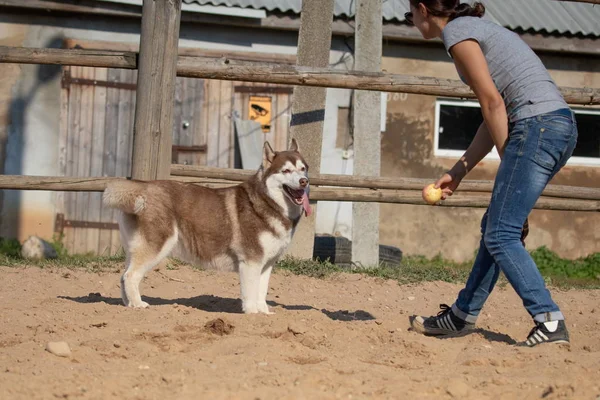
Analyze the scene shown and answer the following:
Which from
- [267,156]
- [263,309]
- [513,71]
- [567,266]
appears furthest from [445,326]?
[567,266]

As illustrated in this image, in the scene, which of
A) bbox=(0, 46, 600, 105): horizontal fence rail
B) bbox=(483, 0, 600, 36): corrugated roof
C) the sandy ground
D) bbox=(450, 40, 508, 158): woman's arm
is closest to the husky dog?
the sandy ground

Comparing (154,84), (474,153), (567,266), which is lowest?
(567,266)

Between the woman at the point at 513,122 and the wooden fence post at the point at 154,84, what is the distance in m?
2.96

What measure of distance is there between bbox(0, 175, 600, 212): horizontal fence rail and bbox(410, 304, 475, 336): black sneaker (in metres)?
2.77

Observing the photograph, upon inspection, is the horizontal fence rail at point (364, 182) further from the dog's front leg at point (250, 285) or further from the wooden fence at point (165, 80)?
the dog's front leg at point (250, 285)

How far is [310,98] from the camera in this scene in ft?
29.3

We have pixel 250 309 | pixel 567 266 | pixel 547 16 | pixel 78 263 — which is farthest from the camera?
pixel 547 16

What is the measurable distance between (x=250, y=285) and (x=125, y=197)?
1.12 metres

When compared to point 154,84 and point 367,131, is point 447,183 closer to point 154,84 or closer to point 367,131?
point 154,84

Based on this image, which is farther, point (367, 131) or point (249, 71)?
point (367, 131)

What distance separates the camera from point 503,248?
194 inches

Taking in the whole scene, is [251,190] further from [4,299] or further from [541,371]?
[541,371]

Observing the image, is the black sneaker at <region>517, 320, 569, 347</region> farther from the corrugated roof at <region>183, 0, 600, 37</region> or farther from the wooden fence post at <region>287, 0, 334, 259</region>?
the corrugated roof at <region>183, 0, 600, 37</region>

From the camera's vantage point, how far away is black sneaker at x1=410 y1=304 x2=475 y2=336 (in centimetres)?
562
